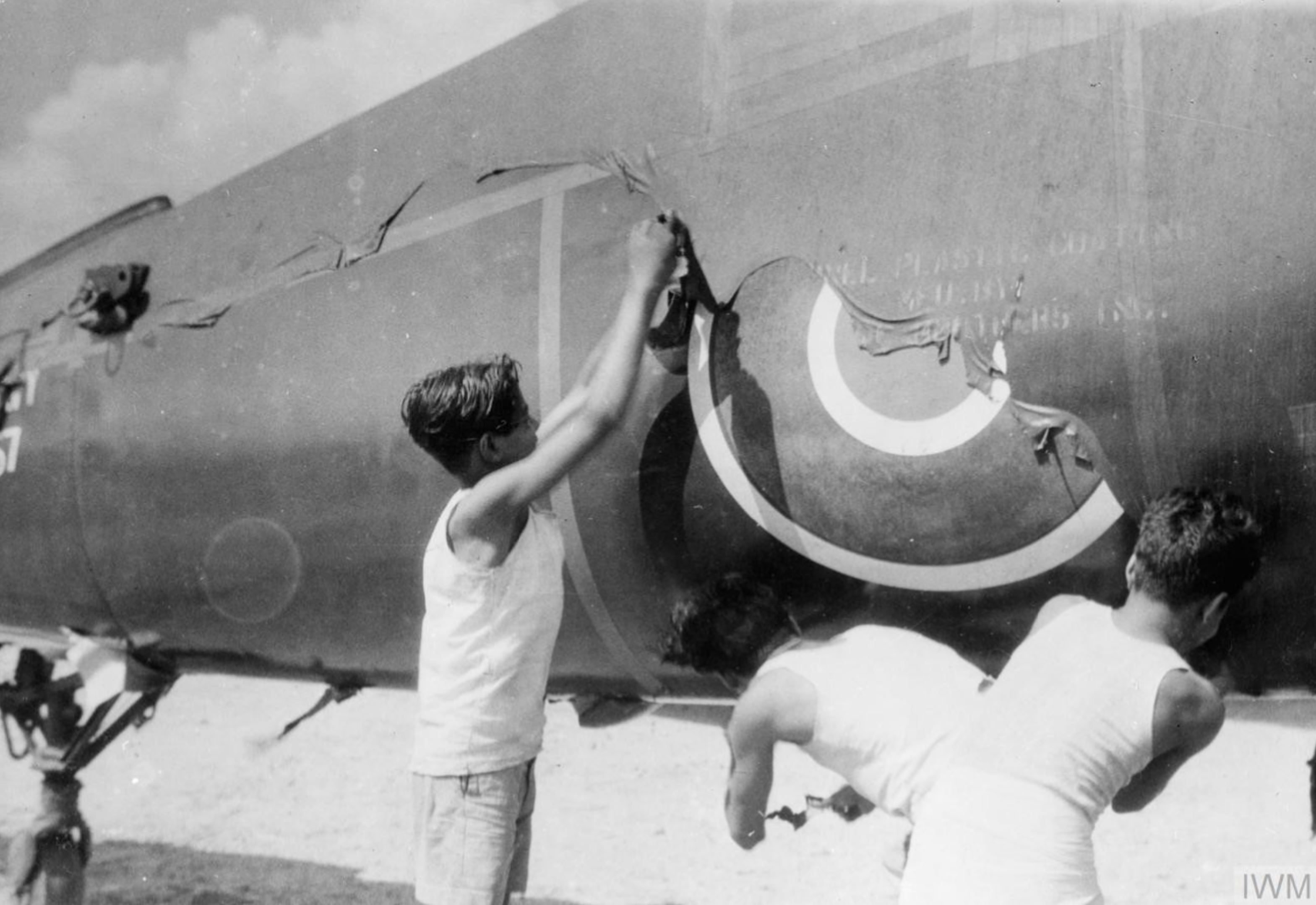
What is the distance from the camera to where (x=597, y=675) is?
1873 mm

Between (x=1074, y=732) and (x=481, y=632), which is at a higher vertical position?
(x=481, y=632)

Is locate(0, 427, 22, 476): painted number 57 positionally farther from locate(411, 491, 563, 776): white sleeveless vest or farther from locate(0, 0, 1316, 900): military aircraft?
locate(411, 491, 563, 776): white sleeveless vest

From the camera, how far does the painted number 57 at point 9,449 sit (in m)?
2.65

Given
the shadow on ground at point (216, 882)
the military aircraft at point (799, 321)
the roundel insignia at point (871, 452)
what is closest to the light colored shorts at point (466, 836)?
the military aircraft at point (799, 321)

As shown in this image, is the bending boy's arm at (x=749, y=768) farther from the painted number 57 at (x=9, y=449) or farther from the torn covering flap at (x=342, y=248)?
the painted number 57 at (x=9, y=449)

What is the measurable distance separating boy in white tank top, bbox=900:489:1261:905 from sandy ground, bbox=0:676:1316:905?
5.96 ft

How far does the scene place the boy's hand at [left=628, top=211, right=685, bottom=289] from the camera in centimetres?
158

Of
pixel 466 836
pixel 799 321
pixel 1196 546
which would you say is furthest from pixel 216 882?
pixel 1196 546

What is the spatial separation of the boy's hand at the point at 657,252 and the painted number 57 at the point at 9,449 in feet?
5.72

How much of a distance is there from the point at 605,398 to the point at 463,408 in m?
0.25

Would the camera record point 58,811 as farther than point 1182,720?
Yes

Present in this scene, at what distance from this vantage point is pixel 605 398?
5.08 ft

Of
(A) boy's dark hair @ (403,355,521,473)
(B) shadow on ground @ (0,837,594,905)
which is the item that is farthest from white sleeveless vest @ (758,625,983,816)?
(B) shadow on ground @ (0,837,594,905)

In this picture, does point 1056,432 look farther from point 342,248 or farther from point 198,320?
point 198,320
